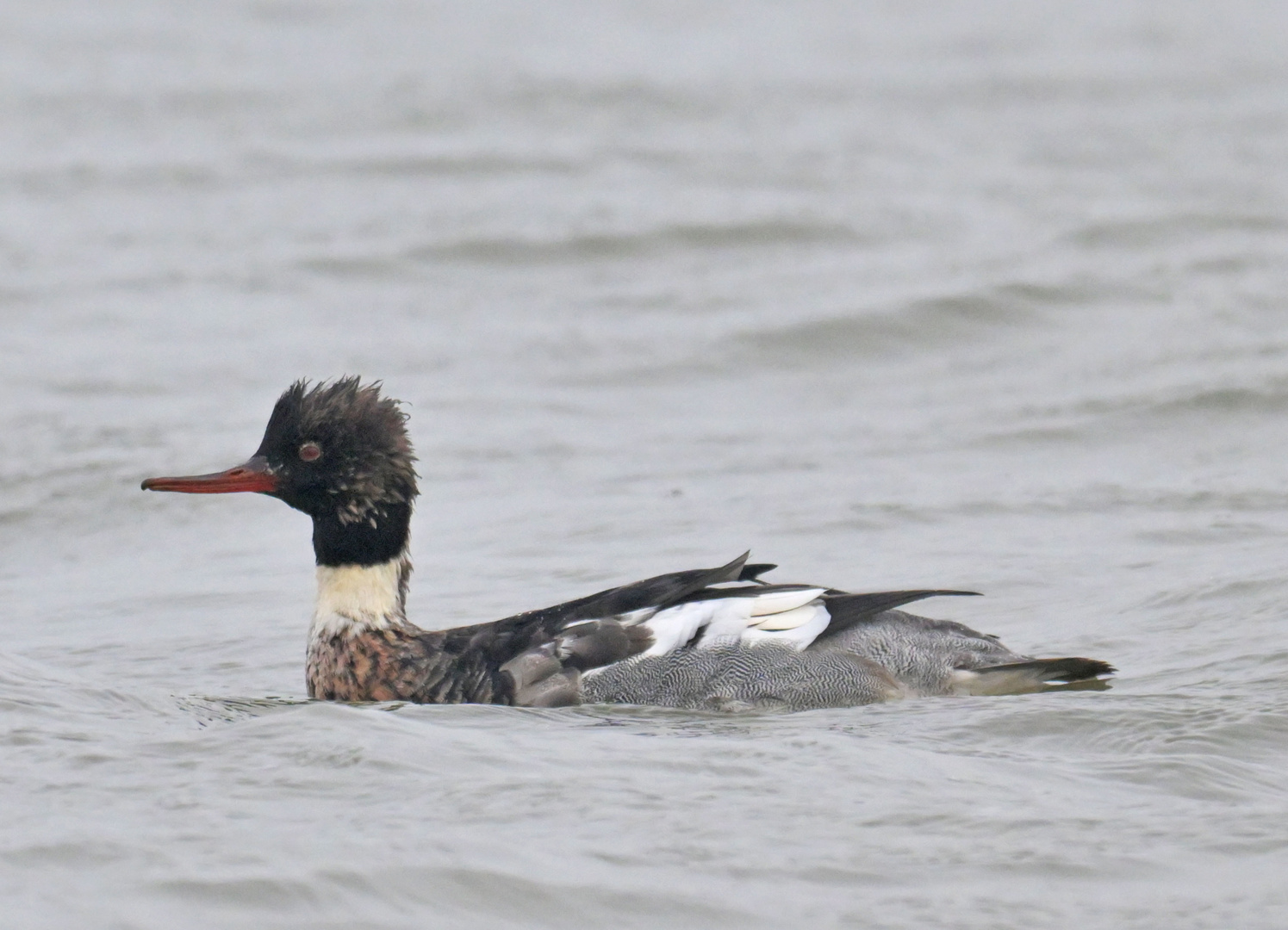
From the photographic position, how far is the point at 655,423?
1320 cm

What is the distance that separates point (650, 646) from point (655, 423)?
5767mm

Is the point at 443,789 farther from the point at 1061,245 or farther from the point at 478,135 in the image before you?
the point at 478,135

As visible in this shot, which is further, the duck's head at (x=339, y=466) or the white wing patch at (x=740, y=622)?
the duck's head at (x=339, y=466)

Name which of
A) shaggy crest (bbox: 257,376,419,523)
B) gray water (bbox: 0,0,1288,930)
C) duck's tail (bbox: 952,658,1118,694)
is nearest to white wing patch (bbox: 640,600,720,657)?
gray water (bbox: 0,0,1288,930)

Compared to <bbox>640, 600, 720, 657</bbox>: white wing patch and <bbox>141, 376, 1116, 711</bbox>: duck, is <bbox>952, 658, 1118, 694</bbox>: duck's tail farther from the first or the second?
<bbox>640, 600, 720, 657</bbox>: white wing patch

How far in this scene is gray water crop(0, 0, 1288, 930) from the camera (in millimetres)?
5898

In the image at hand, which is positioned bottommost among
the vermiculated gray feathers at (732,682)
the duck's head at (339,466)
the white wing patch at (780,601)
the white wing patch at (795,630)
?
the vermiculated gray feathers at (732,682)

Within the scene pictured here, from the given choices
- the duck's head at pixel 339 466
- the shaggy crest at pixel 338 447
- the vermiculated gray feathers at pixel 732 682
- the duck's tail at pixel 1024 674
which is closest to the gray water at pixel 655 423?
the vermiculated gray feathers at pixel 732 682

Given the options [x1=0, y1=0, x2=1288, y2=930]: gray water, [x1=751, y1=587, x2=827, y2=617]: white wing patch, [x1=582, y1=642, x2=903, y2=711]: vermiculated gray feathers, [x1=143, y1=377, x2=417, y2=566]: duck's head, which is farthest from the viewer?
[x1=143, y1=377, x2=417, y2=566]: duck's head

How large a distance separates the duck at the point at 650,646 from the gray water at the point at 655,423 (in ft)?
0.64

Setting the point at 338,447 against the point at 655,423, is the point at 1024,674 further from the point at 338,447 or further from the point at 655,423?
the point at 655,423

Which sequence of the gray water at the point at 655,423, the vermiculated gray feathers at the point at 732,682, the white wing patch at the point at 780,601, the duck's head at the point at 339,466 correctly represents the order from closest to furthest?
1. the gray water at the point at 655,423
2. the vermiculated gray feathers at the point at 732,682
3. the white wing patch at the point at 780,601
4. the duck's head at the point at 339,466

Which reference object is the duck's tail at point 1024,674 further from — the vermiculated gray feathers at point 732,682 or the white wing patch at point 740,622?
the white wing patch at point 740,622

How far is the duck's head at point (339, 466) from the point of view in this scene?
8078 mm
